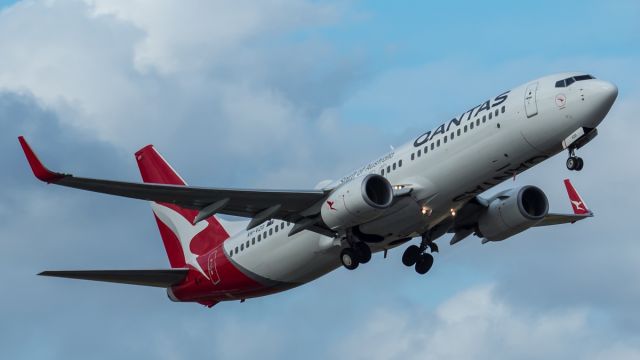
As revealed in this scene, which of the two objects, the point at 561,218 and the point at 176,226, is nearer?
the point at 561,218

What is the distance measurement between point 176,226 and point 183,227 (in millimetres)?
691

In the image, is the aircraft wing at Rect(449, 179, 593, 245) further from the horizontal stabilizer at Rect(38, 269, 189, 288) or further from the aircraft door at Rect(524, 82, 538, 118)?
the horizontal stabilizer at Rect(38, 269, 189, 288)

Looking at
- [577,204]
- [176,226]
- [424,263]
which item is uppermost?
[176,226]

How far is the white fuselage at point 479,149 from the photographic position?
164 ft

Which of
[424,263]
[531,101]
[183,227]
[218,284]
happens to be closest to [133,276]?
[218,284]

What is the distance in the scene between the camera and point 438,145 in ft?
169

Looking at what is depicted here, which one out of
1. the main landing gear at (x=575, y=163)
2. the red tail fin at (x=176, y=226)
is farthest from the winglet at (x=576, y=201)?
the red tail fin at (x=176, y=226)

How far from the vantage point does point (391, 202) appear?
169ft

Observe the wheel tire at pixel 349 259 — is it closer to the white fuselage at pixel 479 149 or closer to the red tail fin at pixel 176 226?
the white fuselage at pixel 479 149

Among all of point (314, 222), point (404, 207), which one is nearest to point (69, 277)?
point (314, 222)

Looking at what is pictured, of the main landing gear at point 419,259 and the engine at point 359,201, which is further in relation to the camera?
the main landing gear at point 419,259

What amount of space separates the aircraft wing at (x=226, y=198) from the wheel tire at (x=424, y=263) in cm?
514

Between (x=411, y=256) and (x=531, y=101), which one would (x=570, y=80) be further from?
(x=411, y=256)

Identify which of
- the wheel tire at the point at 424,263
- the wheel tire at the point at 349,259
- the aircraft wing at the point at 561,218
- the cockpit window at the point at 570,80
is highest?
the cockpit window at the point at 570,80
